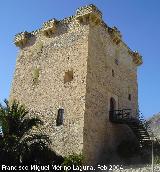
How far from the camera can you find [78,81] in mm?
20156

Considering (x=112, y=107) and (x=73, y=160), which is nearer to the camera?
(x=73, y=160)

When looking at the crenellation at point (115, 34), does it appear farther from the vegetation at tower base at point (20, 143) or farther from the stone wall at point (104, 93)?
the vegetation at tower base at point (20, 143)

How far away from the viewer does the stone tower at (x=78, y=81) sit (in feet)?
63.1

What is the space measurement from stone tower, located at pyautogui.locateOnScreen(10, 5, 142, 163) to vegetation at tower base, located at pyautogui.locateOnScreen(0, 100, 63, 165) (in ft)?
4.18

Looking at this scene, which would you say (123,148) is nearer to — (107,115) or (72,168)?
(107,115)

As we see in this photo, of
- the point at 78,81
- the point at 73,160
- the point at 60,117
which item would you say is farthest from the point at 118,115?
the point at 73,160

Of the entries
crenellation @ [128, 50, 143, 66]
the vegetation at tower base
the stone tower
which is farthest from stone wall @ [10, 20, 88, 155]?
crenellation @ [128, 50, 143, 66]

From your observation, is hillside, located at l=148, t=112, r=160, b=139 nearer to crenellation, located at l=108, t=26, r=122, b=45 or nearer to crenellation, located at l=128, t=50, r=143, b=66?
crenellation, located at l=128, t=50, r=143, b=66

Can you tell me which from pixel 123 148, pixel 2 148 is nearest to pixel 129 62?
pixel 123 148

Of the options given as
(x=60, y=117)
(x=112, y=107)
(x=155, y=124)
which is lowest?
(x=60, y=117)

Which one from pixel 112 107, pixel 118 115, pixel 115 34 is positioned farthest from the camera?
pixel 115 34

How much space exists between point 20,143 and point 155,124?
11.7m

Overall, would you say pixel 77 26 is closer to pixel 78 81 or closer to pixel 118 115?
pixel 78 81

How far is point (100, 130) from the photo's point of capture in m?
20.1
